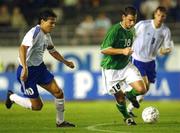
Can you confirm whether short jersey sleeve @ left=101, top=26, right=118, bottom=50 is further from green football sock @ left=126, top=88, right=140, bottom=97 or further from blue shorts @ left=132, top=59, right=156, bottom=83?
blue shorts @ left=132, top=59, right=156, bottom=83

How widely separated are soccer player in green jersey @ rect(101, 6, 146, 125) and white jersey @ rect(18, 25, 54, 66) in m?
1.21

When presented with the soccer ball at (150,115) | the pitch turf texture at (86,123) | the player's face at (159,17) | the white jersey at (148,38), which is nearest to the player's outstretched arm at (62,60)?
the pitch turf texture at (86,123)

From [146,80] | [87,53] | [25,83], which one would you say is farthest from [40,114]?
[87,53]

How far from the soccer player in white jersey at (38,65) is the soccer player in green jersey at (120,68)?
877 millimetres

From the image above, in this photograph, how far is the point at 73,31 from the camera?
28.5 meters

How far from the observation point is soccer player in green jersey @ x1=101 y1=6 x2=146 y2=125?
14648 mm

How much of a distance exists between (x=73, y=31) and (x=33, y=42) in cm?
1439

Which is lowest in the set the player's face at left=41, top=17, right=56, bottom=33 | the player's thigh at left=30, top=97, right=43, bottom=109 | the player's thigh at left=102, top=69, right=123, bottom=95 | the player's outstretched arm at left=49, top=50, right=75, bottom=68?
the player's thigh at left=30, top=97, right=43, bottom=109

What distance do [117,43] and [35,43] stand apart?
173cm

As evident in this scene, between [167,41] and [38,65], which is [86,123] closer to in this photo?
[38,65]

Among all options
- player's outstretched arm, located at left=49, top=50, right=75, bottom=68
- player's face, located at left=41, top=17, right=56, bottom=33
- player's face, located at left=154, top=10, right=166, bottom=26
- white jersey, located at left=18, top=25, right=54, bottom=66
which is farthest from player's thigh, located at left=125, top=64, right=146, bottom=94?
player's face, located at left=154, top=10, right=166, bottom=26

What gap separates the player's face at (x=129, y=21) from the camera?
14.4 m

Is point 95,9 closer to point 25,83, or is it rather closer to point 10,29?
point 10,29

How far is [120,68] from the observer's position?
592 inches
